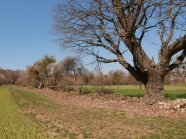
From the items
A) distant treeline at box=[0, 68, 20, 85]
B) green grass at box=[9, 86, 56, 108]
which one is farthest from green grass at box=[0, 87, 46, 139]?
distant treeline at box=[0, 68, 20, 85]

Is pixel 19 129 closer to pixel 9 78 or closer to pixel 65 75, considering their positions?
pixel 65 75

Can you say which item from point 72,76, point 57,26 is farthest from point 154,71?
point 72,76

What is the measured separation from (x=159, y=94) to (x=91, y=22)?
6089 mm

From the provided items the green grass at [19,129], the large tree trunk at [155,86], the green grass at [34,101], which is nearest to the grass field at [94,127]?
the green grass at [19,129]

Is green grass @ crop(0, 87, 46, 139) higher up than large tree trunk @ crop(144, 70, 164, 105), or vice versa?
large tree trunk @ crop(144, 70, 164, 105)

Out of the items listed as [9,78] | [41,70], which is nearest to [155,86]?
[41,70]

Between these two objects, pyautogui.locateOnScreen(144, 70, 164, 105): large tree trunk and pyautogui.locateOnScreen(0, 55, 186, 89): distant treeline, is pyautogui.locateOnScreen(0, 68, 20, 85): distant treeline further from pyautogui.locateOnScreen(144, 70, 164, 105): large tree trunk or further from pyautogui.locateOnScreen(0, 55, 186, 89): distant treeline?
pyautogui.locateOnScreen(144, 70, 164, 105): large tree trunk

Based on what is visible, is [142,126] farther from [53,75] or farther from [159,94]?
[53,75]

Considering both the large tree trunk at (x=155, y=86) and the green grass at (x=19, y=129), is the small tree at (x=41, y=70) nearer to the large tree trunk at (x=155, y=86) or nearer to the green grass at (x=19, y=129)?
the large tree trunk at (x=155, y=86)

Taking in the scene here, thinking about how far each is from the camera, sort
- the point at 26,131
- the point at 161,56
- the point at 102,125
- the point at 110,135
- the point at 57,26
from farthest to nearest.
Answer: the point at 57,26 → the point at 161,56 → the point at 102,125 → the point at 26,131 → the point at 110,135

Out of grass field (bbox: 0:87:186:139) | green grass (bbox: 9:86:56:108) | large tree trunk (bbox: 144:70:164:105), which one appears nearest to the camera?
grass field (bbox: 0:87:186:139)

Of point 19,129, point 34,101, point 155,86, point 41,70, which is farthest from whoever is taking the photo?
point 41,70

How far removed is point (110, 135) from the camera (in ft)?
29.7

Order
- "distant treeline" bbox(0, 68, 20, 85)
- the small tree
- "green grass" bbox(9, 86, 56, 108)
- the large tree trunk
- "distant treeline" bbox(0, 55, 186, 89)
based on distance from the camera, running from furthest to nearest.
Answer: "distant treeline" bbox(0, 68, 20, 85), the small tree, "distant treeline" bbox(0, 55, 186, 89), "green grass" bbox(9, 86, 56, 108), the large tree trunk
